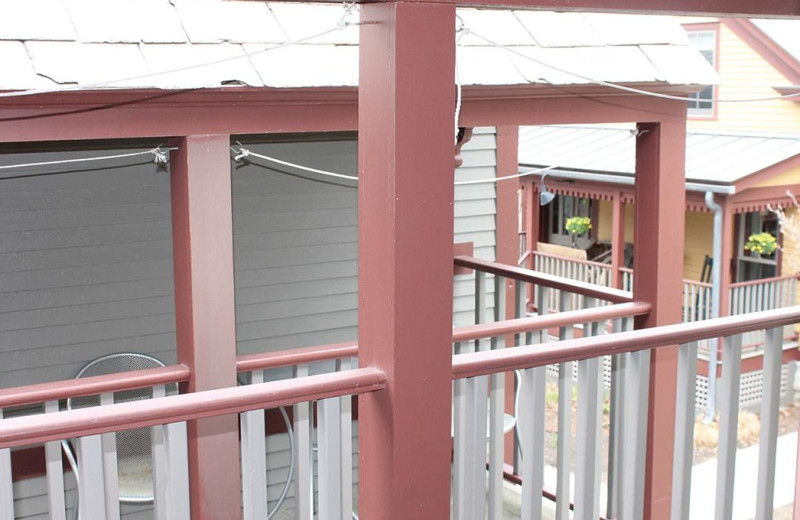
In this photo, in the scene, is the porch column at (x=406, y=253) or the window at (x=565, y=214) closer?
the porch column at (x=406, y=253)

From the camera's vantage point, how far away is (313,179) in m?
5.88

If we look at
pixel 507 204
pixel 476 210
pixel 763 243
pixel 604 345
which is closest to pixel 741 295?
pixel 763 243

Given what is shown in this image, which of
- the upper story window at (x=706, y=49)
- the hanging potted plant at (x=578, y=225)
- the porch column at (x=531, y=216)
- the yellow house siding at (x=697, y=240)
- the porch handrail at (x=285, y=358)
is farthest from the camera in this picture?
the hanging potted plant at (x=578, y=225)

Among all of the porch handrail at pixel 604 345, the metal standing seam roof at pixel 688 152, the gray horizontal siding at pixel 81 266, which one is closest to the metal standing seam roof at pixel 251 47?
the porch handrail at pixel 604 345

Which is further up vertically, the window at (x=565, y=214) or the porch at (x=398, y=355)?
the porch at (x=398, y=355)

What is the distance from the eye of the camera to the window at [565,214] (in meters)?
18.5

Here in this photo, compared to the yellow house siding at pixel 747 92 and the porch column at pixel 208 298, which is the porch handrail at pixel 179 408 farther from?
the yellow house siding at pixel 747 92

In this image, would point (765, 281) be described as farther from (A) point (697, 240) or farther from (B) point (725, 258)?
(A) point (697, 240)

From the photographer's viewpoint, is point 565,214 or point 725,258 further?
point 565,214

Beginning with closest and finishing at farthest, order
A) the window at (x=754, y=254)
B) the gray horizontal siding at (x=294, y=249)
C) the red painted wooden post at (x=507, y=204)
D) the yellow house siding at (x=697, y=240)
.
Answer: the gray horizontal siding at (x=294, y=249) < the red painted wooden post at (x=507, y=204) < the window at (x=754, y=254) < the yellow house siding at (x=697, y=240)

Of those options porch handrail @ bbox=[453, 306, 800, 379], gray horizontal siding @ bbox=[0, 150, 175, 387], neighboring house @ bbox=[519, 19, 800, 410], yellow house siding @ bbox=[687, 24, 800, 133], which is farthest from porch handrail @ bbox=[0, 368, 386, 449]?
yellow house siding @ bbox=[687, 24, 800, 133]

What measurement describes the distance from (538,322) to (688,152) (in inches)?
457

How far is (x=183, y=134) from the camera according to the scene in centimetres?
341

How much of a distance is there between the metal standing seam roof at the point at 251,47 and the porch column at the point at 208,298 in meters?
0.32
